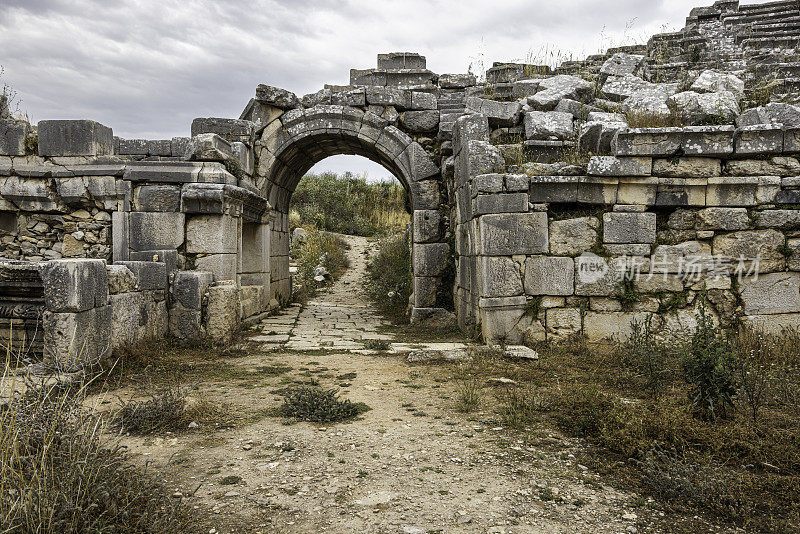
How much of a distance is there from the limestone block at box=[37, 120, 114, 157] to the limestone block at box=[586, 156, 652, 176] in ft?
22.2

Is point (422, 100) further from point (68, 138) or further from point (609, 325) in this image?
point (68, 138)

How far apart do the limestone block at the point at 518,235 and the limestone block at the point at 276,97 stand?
527 centimetres

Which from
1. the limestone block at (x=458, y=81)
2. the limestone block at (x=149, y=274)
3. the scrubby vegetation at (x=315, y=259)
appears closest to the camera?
the limestone block at (x=149, y=274)

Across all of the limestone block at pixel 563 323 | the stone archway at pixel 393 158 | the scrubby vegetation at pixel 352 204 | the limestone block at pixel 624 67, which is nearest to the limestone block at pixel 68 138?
the stone archway at pixel 393 158

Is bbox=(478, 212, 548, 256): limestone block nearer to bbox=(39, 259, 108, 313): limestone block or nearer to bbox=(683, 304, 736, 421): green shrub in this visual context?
bbox=(683, 304, 736, 421): green shrub

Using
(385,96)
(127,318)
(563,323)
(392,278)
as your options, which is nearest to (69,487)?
(127,318)

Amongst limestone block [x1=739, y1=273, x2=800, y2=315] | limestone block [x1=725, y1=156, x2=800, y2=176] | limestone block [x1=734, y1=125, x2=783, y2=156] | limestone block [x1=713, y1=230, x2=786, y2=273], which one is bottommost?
limestone block [x1=739, y1=273, x2=800, y2=315]

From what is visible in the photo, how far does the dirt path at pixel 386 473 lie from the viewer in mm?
2496

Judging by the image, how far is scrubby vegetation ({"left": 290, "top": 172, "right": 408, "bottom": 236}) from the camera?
20.5m

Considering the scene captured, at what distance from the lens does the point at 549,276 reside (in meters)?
6.17

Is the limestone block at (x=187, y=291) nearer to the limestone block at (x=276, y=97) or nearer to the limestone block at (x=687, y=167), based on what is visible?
the limestone block at (x=276, y=97)

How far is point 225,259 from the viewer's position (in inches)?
276

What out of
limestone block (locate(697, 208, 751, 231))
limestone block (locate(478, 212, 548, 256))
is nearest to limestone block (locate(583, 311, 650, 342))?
limestone block (locate(478, 212, 548, 256))

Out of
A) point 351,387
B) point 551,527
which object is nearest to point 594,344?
point 351,387
